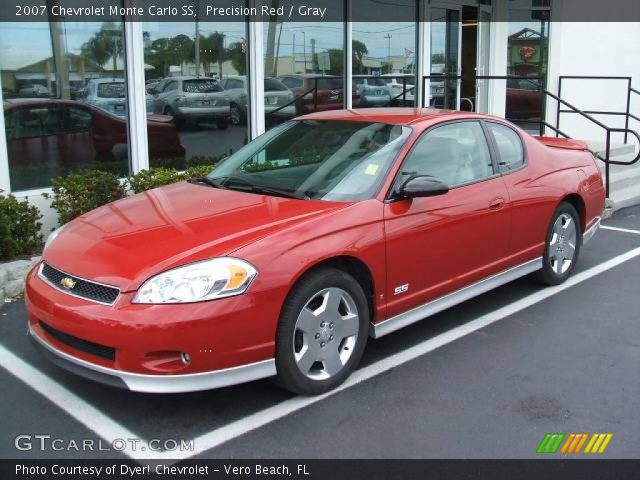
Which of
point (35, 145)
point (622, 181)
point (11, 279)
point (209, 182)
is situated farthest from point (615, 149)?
point (11, 279)

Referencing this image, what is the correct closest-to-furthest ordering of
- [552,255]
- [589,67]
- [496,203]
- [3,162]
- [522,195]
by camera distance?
[496,203] < [522,195] < [552,255] < [3,162] < [589,67]

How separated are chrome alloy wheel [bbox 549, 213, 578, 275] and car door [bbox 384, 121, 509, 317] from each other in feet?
2.75

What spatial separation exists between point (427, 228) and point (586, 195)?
2338 mm

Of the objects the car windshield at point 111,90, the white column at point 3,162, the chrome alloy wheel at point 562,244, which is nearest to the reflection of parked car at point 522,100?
the chrome alloy wheel at point 562,244

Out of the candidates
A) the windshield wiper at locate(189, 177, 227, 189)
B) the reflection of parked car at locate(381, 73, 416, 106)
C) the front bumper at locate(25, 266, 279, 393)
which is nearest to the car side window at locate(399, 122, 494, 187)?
the windshield wiper at locate(189, 177, 227, 189)

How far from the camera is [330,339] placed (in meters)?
3.96

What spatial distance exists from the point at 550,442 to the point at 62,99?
606cm

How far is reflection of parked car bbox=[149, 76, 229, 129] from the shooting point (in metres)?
8.30

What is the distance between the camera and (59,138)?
24.7 feet

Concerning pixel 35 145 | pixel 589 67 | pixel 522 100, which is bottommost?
pixel 35 145

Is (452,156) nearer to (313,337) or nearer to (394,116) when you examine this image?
(394,116)

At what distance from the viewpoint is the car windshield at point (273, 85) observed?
9344 mm

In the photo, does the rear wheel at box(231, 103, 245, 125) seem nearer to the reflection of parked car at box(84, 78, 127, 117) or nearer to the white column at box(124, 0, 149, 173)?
the white column at box(124, 0, 149, 173)
